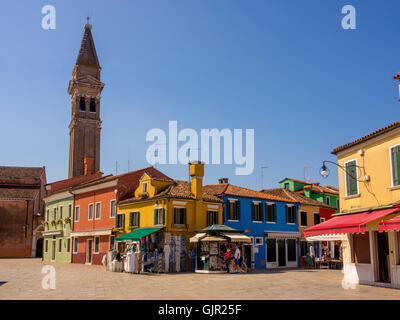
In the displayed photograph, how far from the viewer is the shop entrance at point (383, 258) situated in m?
16.7

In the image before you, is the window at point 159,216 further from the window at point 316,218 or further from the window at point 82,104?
the window at point 82,104

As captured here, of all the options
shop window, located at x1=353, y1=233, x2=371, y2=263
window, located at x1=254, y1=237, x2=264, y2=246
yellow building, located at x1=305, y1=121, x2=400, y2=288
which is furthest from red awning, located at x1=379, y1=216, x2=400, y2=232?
window, located at x1=254, y1=237, x2=264, y2=246

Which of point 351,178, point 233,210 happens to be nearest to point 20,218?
point 233,210

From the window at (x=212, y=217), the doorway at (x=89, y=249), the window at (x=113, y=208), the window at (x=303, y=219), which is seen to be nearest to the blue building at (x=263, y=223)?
the window at (x=303, y=219)

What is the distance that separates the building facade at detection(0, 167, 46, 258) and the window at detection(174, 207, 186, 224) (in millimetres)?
30461

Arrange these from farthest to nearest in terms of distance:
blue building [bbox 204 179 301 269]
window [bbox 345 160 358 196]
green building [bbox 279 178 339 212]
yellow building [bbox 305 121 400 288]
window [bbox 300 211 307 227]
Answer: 1. green building [bbox 279 178 339 212]
2. window [bbox 300 211 307 227]
3. blue building [bbox 204 179 301 269]
4. window [bbox 345 160 358 196]
5. yellow building [bbox 305 121 400 288]

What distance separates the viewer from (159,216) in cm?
2802

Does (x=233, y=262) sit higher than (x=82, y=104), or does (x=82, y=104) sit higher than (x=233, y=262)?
(x=82, y=104)

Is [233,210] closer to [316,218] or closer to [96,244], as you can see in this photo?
[316,218]

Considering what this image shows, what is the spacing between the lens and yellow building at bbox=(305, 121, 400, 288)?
1584cm

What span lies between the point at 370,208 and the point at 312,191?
23667 mm

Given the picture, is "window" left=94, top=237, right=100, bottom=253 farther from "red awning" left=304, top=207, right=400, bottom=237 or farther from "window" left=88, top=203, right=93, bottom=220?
"red awning" left=304, top=207, right=400, bottom=237
